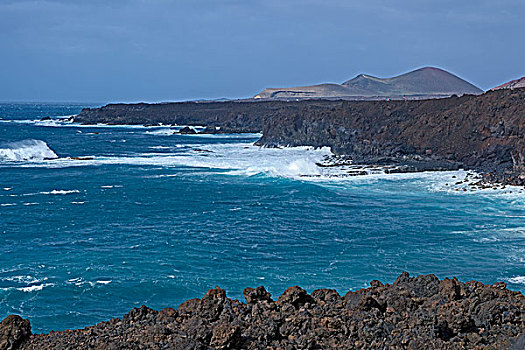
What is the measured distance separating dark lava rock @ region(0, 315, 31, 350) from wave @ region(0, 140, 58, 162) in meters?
49.1

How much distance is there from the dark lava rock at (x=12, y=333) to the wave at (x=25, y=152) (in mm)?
49074

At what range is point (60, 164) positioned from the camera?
50.9 meters

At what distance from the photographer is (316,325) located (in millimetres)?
9352

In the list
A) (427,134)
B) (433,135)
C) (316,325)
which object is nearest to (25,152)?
(427,134)

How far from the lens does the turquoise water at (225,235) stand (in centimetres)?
1817

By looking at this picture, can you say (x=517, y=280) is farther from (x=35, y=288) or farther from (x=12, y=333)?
(x=12, y=333)

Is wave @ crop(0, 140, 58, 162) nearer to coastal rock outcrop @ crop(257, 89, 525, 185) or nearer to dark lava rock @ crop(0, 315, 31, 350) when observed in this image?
coastal rock outcrop @ crop(257, 89, 525, 185)

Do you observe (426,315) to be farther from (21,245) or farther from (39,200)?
(39,200)

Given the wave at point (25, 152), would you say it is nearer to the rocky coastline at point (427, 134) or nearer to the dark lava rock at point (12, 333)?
the rocky coastline at point (427, 134)

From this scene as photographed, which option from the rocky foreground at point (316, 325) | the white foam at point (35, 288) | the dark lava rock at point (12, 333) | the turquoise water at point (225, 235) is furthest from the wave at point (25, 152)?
the rocky foreground at point (316, 325)

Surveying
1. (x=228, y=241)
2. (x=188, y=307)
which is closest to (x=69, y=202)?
(x=228, y=241)

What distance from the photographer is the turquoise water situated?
18172 millimetres

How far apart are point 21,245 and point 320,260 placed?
455 inches

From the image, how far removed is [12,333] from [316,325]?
15.8ft
